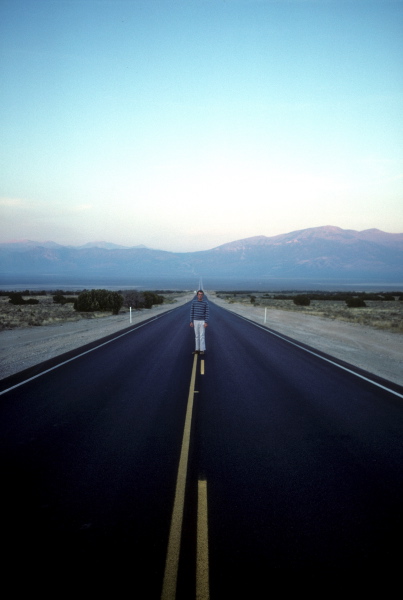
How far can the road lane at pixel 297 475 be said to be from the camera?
3443mm

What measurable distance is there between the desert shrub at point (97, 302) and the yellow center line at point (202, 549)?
121 feet

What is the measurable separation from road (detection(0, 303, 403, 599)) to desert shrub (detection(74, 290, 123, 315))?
31249mm

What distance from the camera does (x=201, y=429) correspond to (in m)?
6.50

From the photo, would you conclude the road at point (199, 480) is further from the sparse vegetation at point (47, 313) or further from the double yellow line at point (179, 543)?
the sparse vegetation at point (47, 313)

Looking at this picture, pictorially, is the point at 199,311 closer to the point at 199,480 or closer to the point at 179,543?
the point at 199,480

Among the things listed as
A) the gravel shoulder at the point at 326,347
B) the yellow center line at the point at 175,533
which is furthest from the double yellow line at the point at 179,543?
the gravel shoulder at the point at 326,347

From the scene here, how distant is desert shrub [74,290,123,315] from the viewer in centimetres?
4022

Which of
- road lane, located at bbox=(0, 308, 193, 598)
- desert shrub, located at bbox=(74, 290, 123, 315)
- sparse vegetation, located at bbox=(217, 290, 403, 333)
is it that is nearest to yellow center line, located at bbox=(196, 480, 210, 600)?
road lane, located at bbox=(0, 308, 193, 598)

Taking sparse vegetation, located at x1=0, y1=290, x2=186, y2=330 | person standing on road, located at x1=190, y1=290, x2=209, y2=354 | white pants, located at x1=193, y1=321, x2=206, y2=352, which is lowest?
sparse vegetation, located at x1=0, y1=290, x2=186, y2=330

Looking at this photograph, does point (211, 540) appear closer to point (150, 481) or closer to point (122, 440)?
point (150, 481)

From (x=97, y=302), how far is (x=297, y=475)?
37.7 meters

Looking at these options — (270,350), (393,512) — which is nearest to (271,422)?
(393,512)

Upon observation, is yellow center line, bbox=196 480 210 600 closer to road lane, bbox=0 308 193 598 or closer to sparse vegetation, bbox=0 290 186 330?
road lane, bbox=0 308 193 598

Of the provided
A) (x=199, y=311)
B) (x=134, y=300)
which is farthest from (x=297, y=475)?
(x=134, y=300)
